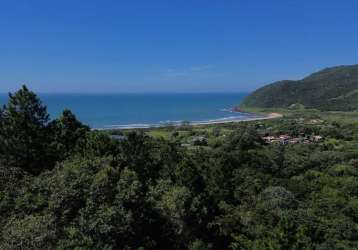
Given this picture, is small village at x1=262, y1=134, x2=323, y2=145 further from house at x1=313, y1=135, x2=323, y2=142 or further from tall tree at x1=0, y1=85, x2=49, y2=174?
tall tree at x1=0, y1=85, x2=49, y2=174

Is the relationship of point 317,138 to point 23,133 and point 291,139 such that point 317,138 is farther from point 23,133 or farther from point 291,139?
point 23,133

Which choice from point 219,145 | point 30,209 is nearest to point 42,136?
point 30,209

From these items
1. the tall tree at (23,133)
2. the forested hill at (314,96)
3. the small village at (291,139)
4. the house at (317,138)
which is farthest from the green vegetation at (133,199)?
the forested hill at (314,96)

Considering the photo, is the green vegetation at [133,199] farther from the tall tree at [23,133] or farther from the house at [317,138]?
the house at [317,138]

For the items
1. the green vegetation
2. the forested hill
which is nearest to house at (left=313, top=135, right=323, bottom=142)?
the green vegetation

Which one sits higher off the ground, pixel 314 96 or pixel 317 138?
pixel 314 96

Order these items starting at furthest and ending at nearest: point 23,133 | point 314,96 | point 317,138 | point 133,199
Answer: point 314,96 → point 317,138 → point 23,133 → point 133,199

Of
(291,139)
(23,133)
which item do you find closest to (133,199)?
(23,133)

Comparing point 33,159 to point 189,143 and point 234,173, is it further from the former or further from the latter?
point 189,143
